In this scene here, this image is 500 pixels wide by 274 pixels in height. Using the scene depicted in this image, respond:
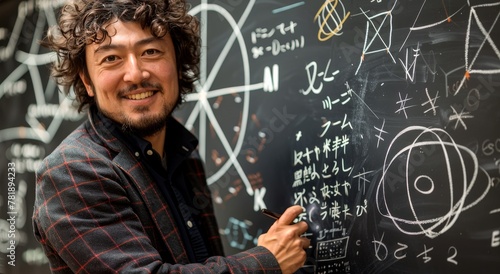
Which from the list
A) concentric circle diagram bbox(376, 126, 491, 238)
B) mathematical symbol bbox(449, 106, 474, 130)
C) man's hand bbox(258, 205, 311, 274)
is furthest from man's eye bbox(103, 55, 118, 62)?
mathematical symbol bbox(449, 106, 474, 130)

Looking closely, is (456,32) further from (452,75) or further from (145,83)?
(145,83)

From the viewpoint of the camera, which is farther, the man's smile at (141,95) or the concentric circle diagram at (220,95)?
the concentric circle diagram at (220,95)

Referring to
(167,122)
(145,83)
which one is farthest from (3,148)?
(145,83)

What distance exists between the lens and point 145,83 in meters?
1.81

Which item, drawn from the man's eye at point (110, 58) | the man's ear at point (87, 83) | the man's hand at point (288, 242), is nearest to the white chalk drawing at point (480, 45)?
the man's hand at point (288, 242)

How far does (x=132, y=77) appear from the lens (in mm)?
1774

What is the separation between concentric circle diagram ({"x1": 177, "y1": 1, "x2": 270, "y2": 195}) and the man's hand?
314 mm

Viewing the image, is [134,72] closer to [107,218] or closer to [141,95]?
[141,95]

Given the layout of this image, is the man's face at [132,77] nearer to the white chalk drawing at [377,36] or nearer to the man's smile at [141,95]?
the man's smile at [141,95]

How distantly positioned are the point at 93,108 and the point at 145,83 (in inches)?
8.4

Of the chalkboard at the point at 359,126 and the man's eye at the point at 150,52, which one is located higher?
the man's eye at the point at 150,52

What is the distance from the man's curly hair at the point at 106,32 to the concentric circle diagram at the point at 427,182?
718mm

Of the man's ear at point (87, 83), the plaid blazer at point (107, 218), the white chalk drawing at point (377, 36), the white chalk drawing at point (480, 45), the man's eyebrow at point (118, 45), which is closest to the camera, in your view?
the white chalk drawing at point (480, 45)

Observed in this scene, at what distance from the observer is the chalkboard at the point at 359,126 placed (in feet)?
4.80
